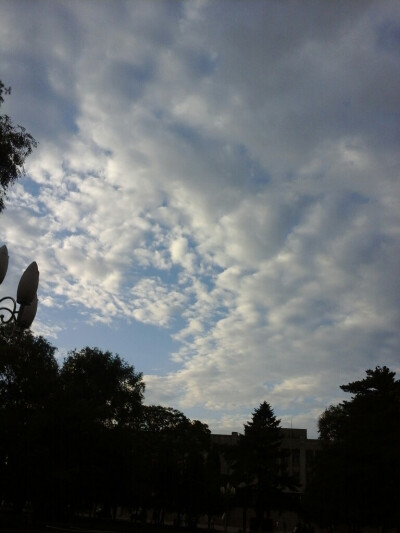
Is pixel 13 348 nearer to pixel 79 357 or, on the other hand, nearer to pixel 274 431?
pixel 79 357

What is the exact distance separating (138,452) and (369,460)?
25383 mm

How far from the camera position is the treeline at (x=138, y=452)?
38844 millimetres

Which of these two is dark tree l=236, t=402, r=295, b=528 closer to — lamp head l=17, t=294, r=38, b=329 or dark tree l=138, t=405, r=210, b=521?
dark tree l=138, t=405, r=210, b=521

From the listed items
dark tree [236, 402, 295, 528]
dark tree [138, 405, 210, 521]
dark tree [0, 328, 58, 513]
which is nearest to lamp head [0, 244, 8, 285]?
dark tree [0, 328, 58, 513]

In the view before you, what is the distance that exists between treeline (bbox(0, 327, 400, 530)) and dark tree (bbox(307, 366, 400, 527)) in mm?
85

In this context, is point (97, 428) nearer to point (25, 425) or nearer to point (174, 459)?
point (25, 425)

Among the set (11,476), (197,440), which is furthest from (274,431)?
(11,476)

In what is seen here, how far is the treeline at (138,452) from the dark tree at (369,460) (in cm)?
9

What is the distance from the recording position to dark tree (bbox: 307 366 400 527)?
36.2 m

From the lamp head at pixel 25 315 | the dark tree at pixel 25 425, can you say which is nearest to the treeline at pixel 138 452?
the dark tree at pixel 25 425

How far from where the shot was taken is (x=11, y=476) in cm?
4178

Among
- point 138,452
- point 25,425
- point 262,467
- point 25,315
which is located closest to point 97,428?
point 25,425

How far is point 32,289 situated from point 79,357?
2275 inches

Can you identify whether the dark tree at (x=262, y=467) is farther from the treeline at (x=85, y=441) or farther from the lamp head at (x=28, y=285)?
the lamp head at (x=28, y=285)
